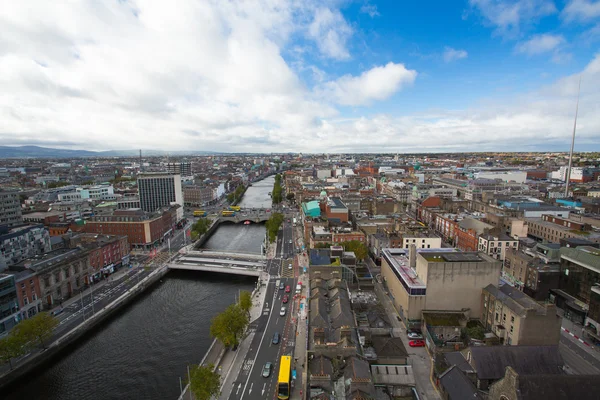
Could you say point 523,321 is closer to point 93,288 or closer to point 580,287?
point 580,287

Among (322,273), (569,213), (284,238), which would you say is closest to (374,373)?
(322,273)

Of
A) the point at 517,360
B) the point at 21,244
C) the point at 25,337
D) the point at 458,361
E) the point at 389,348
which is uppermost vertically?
the point at 21,244

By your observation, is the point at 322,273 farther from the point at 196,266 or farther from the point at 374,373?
the point at 196,266

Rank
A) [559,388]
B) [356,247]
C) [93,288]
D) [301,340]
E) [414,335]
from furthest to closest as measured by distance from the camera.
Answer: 1. [356,247]
2. [93,288]
3. [301,340]
4. [414,335]
5. [559,388]

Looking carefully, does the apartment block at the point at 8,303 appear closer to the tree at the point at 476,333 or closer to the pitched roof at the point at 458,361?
the pitched roof at the point at 458,361

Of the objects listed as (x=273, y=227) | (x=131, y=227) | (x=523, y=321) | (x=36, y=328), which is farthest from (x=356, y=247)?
(x=131, y=227)

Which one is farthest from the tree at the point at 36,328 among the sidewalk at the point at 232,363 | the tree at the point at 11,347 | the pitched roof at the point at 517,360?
the pitched roof at the point at 517,360

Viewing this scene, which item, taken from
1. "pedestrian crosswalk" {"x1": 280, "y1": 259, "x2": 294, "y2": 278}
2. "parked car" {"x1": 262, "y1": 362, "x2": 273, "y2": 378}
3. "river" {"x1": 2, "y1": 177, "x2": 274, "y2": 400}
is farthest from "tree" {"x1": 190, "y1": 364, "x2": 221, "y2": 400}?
"pedestrian crosswalk" {"x1": 280, "y1": 259, "x2": 294, "y2": 278}
